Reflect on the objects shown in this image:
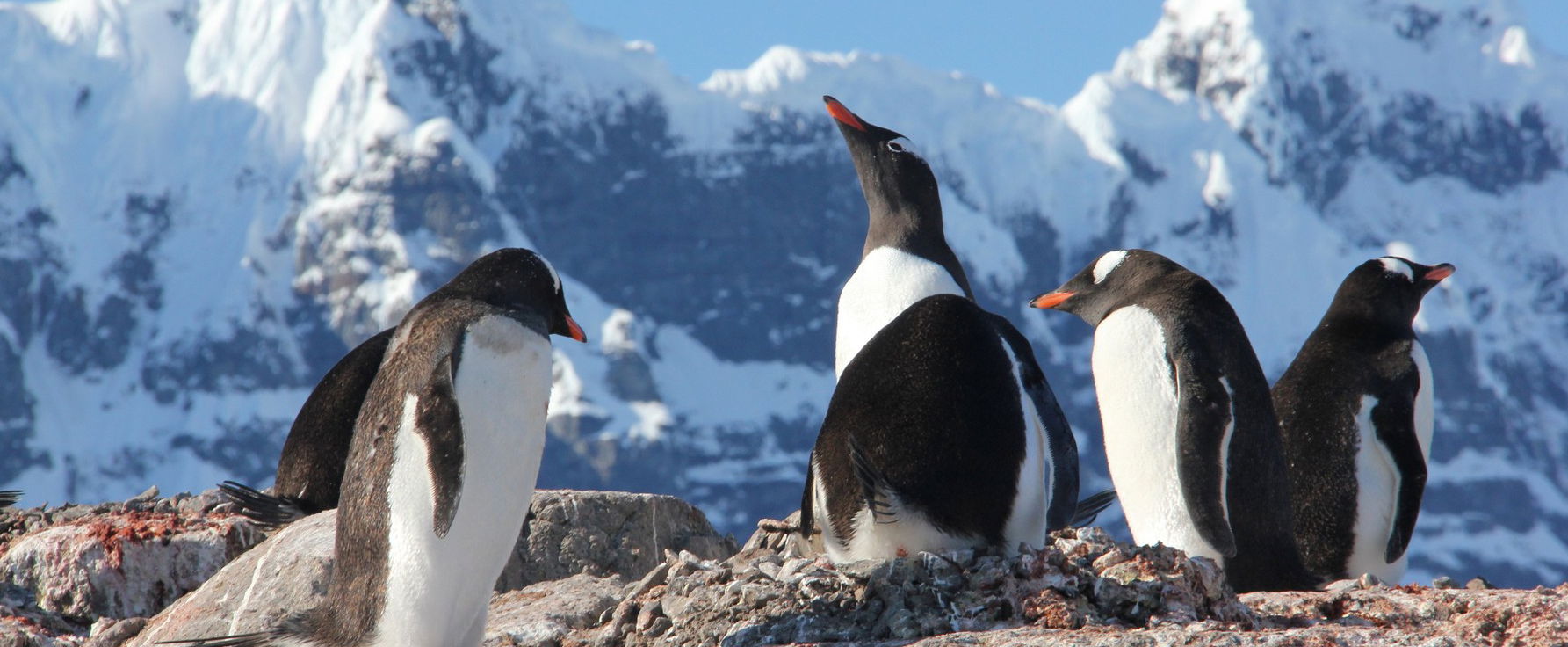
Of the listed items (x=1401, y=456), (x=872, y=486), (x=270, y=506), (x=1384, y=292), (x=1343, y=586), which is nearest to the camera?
(x=872, y=486)

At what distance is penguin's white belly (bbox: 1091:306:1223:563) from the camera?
6625 mm

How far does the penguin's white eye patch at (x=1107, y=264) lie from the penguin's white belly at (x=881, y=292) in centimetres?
63

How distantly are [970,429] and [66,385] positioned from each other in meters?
191

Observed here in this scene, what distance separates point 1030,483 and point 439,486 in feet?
6.04

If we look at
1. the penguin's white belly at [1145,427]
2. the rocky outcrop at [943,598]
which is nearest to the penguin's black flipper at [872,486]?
the rocky outcrop at [943,598]

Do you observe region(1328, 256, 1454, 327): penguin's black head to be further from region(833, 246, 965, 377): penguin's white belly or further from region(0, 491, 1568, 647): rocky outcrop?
region(833, 246, 965, 377): penguin's white belly

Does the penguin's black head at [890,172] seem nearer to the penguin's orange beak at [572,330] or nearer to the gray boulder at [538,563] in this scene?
the gray boulder at [538,563]

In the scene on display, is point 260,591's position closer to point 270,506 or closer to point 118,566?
point 270,506

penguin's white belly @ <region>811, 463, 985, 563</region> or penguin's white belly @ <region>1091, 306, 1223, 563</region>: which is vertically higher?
penguin's white belly @ <region>1091, 306, 1223, 563</region>

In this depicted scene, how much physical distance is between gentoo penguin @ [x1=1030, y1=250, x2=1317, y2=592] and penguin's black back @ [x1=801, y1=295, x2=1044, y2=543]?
1569mm

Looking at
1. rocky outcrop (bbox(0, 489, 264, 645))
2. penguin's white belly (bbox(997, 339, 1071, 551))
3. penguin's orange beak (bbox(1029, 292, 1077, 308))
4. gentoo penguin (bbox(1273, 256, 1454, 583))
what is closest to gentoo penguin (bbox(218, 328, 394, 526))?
rocky outcrop (bbox(0, 489, 264, 645))

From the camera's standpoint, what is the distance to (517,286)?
555cm

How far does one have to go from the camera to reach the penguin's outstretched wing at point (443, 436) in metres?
5.17

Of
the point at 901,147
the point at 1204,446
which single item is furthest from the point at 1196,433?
the point at 901,147
